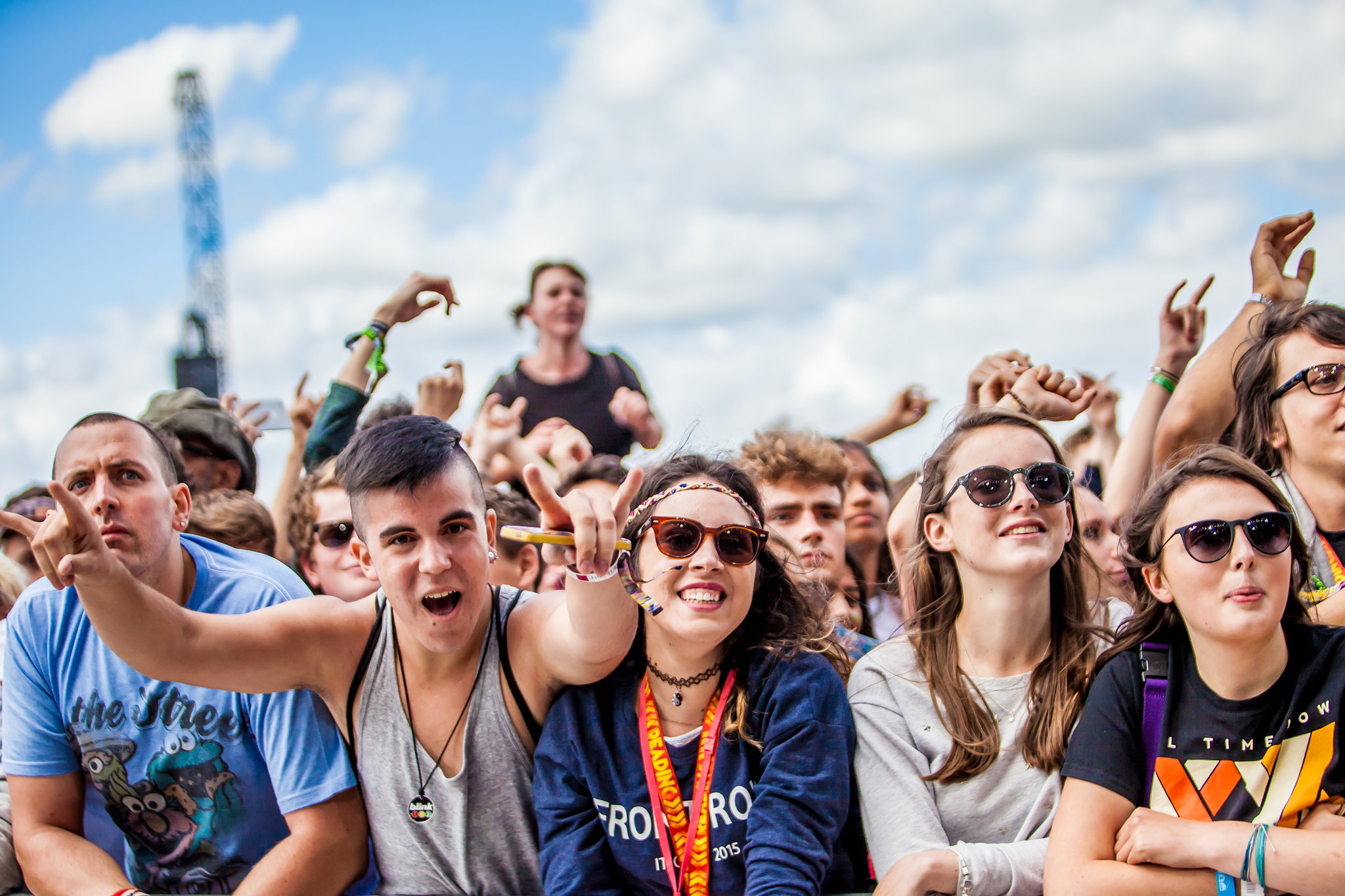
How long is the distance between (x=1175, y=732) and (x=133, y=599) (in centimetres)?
260

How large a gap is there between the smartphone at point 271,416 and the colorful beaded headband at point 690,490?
3226mm

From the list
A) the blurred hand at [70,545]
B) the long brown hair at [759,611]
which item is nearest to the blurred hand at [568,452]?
the long brown hair at [759,611]

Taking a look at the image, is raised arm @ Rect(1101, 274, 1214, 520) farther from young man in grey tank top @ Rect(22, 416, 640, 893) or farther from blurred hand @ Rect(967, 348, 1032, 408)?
young man in grey tank top @ Rect(22, 416, 640, 893)

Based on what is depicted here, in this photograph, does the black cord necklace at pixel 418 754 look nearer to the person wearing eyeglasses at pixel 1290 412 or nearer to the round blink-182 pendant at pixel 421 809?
the round blink-182 pendant at pixel 421 809

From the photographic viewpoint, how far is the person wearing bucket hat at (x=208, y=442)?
4828mm

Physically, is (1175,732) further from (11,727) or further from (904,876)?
(11,727)

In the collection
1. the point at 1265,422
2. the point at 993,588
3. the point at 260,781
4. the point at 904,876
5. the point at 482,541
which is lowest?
the point at 904,876

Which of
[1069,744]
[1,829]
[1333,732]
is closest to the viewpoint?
[1333,732]

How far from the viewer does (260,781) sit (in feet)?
10.00

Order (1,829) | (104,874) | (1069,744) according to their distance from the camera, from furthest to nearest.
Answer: (1,829)
(104,874)
(1069,744)

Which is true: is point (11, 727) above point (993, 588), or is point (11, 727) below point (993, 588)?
below

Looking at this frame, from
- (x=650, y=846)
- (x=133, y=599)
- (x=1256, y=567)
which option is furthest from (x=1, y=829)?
(x=1256, y=567)

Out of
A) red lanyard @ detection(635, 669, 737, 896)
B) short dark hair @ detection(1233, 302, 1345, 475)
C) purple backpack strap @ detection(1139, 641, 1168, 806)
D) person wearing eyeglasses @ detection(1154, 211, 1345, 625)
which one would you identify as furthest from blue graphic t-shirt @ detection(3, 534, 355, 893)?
short dark hair @ detection(1233, 302, 1345, 475)

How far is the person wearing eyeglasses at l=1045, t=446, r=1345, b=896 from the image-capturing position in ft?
8.02
